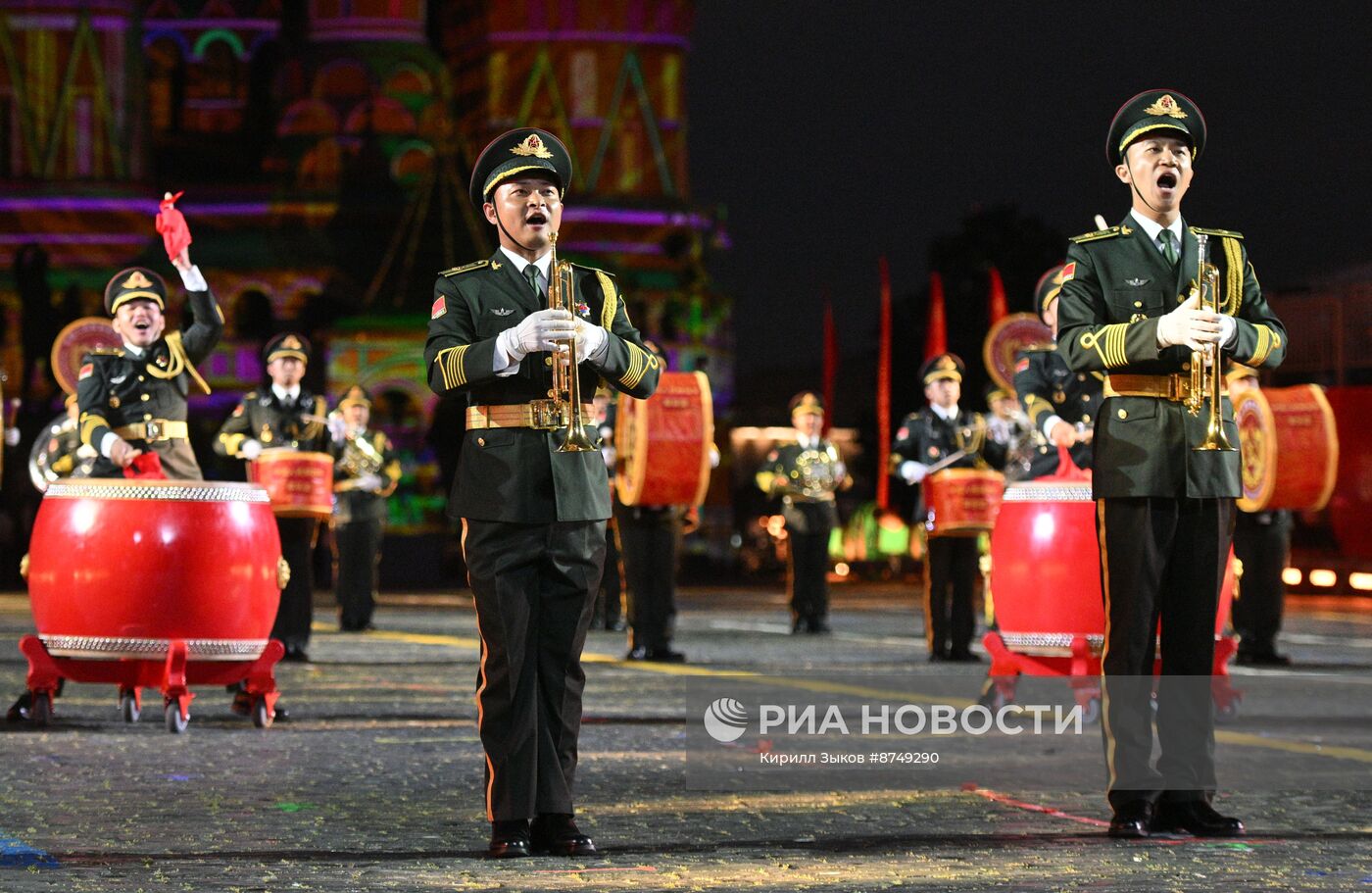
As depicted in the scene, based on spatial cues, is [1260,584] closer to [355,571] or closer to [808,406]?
[808,406]

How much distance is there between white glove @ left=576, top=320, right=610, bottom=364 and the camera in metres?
6.62

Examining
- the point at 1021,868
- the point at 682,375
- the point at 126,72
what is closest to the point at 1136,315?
the point at 1021,868

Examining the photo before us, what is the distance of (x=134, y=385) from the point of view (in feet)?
35.3

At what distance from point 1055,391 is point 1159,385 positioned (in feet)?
14.7

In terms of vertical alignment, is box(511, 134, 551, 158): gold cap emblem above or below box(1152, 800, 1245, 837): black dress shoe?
above

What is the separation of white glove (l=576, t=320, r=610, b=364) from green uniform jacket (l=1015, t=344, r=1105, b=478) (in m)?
4.93

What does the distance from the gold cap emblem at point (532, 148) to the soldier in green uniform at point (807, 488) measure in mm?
13737

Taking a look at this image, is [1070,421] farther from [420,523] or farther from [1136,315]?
[420,523]

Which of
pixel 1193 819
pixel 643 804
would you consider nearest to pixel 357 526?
pixel 643 804

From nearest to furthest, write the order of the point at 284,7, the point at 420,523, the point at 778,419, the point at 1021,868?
the point at 1021,868
the point at 420,523
the point at 284,7
the point at 778,419

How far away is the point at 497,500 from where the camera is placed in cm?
674

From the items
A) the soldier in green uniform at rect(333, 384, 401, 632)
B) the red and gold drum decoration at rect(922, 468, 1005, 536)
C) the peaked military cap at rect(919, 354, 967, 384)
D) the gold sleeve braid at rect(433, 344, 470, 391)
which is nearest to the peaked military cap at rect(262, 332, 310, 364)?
the soldier in green uniform at rect(333, 384, 401, 632)

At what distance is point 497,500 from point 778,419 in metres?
62.3

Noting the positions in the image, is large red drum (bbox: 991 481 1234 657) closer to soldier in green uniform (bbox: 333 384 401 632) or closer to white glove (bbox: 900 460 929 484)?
white glove (bbox: 900 460 929 484)
